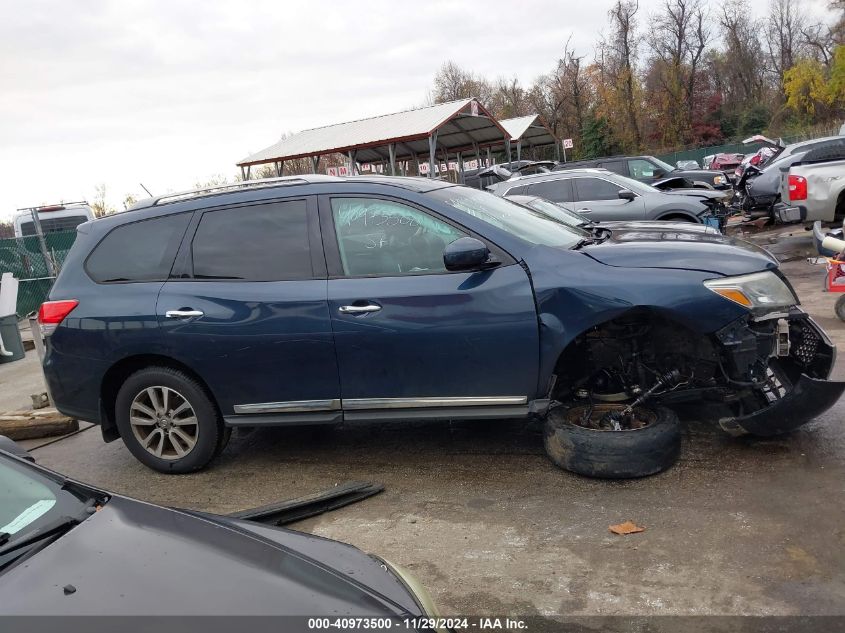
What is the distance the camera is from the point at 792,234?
14.4m

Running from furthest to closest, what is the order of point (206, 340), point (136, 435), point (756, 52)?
point (756, 52), point (136, 435), point (206, 340)

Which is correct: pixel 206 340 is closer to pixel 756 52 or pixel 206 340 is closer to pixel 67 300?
pixel 67 300

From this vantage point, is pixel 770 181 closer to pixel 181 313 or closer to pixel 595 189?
pixel 595 189

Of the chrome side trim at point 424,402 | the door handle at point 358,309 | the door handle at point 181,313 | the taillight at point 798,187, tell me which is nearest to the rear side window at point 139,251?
the door handle at point 181,313

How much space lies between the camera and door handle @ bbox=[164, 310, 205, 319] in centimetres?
453

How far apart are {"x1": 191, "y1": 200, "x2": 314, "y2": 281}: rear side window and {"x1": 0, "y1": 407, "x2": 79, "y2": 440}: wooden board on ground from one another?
2631 millimetres

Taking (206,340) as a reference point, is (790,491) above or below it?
below

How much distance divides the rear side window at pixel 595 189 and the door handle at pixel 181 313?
9.05 metres

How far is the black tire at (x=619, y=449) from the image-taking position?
13.1ft

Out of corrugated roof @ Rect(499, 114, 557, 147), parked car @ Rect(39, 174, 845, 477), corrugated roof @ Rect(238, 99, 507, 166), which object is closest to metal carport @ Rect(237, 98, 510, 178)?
corrugated roof @ Rect(238, 99, 507, 166)

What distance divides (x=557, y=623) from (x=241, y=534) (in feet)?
4.51

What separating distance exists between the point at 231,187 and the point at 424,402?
208 centimetres

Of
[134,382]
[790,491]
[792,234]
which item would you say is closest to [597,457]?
[790,491]

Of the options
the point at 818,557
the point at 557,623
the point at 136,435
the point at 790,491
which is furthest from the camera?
the point at 136,435
